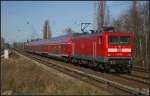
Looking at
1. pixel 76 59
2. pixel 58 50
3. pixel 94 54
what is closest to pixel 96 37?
pixel 94 54

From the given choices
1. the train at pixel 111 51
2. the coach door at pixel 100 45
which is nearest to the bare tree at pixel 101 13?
the train at pixel 111 51

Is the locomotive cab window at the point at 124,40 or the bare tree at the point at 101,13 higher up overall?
the bare tree at the point at 101,13

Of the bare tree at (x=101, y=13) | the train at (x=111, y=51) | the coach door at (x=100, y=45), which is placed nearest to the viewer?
the train at (x=111, y=51)

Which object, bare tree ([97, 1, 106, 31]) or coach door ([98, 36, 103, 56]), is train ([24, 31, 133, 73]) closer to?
coach door ([98, 36, 103, 56])

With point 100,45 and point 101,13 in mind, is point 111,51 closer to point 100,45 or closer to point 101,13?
point 100,45

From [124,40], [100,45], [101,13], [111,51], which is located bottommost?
[111,51]

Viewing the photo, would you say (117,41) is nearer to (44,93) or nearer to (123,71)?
(123,71)

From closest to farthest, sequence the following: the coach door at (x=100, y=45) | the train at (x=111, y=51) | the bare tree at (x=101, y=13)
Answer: the train at (x=111, y=51) → the coach door at (x=100, y=45) → the bare tree at (x=101, y=13)

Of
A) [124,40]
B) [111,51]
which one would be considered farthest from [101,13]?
[111,51]

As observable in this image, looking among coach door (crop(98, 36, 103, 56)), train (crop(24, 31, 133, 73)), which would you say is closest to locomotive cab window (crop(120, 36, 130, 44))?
train (crop(24, 31, 133, 73))

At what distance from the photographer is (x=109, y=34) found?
83.7ft

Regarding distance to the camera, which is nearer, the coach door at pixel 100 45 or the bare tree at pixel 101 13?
the coach door at pixel 100 45

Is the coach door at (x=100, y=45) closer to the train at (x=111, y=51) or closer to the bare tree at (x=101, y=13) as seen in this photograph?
the train at (x=111, y=51)

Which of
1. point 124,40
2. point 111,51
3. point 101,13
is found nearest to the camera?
point 111,51
